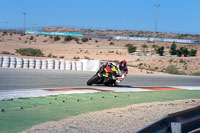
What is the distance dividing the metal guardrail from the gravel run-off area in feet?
7.68

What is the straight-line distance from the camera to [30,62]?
78.6 ft

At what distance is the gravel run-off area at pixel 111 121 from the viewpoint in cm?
792

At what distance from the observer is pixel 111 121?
353 inches

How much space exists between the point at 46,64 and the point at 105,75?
9.32 metres

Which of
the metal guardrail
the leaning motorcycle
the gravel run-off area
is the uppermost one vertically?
the metal guardrail

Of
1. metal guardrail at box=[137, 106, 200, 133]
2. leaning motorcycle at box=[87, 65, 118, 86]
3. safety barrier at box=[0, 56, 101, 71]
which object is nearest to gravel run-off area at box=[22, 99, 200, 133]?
metal guardrail at box=[137, 106, 200, 133]

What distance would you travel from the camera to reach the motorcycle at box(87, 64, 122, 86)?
629 inches

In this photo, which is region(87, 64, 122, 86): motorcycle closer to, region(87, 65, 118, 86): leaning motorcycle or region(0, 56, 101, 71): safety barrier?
region(87, 65, 118, 86): leaning motorcycle

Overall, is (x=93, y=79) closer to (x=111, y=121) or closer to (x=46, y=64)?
(x=111, y=121)

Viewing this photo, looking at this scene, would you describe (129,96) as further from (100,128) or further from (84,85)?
(100,128)

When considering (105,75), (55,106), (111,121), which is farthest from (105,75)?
(111,121)

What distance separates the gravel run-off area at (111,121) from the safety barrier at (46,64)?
1367cm

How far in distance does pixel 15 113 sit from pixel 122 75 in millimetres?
7673

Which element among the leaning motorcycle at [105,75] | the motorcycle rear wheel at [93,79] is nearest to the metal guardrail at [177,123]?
the leaning motorcycle at [105,75]
